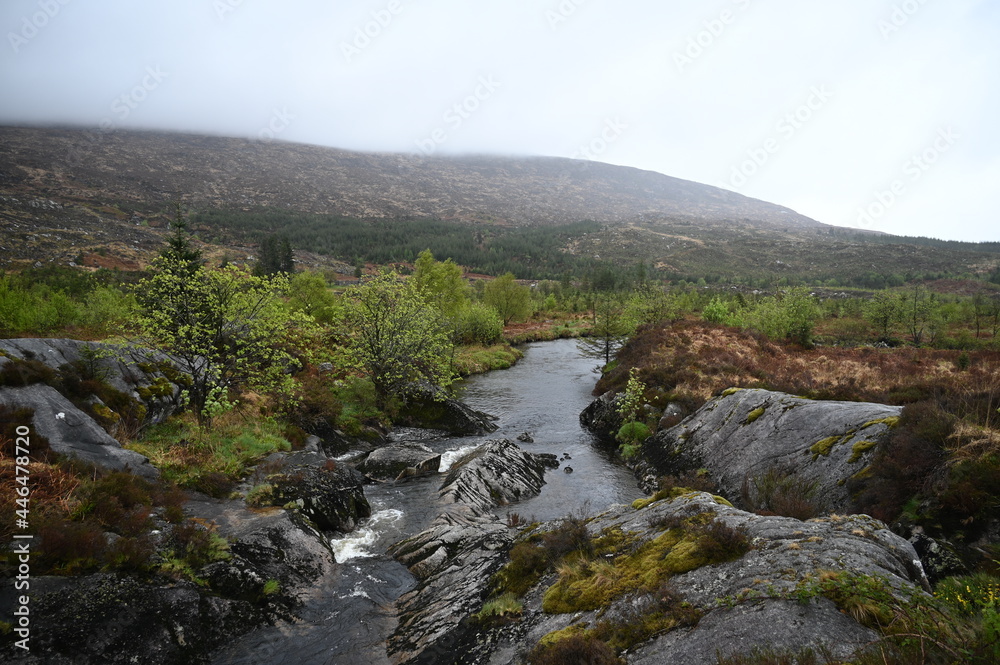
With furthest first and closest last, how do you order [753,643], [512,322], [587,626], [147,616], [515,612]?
[512,322], [515,612], [147,616], [587,626], [753,643]

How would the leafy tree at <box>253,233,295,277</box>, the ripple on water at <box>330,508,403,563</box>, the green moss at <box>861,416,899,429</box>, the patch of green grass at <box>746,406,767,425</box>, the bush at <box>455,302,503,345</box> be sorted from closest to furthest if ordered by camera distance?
1. the green moss at <box>861,416,899,429</box>
2. the ripple on water at <box>330,508,403,563</box>
3. the patch of green grass at <box>746,406,767,425</box>
4. the bush at <box>455,302,503,345</box>
5. the leafy tree at <box>253,233,295,277</box>

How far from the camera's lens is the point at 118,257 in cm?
9531

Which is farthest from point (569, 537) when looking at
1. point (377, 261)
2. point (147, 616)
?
point (377, 261)

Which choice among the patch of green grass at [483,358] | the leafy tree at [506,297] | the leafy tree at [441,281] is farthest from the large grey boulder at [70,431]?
the leafy tree at [506,297]

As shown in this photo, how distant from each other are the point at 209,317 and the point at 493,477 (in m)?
12.3

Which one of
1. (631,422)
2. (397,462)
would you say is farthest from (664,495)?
(631,422)

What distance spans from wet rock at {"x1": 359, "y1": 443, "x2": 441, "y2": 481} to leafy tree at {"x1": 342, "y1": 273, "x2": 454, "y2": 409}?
5400 mm

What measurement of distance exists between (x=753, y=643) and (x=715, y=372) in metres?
23.4

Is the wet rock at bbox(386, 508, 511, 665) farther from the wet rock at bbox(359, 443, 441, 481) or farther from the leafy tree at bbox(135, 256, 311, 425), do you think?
the leafy tree at bbox(135, 256, 311, 425)

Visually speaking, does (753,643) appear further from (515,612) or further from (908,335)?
(908,335)

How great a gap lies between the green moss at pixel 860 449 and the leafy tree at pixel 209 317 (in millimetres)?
17808

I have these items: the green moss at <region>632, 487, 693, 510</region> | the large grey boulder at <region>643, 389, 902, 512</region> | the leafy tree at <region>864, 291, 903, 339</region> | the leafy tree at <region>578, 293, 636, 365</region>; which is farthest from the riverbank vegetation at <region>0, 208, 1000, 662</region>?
the green moss at <region>632, 487, 693, 510</region>

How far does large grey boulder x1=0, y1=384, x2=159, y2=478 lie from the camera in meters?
10.4

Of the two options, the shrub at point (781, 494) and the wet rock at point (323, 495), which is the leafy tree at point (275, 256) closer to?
the wet rock at point (323, 495)
